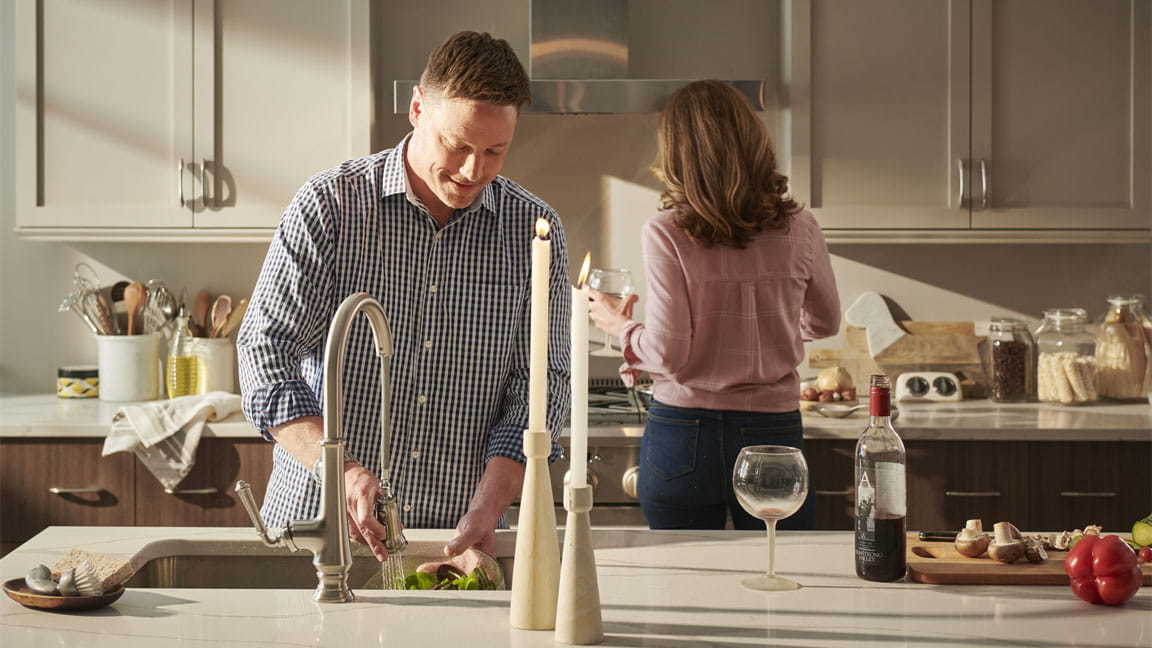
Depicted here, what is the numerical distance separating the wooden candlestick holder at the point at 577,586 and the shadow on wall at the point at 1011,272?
253 centimetres

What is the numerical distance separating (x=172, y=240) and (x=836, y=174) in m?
1.85

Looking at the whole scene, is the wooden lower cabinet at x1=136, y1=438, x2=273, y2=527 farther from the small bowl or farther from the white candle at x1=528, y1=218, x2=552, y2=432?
the white candle at x1=528, y1=218, x2=552, y2=432

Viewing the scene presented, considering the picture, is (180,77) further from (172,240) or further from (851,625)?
(851,625)

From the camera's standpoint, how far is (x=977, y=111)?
3.28 meters

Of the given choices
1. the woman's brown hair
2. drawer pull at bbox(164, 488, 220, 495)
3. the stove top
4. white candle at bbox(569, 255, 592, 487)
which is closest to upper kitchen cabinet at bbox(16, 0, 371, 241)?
drawer pull at bbox(164, 488, 220, 495)

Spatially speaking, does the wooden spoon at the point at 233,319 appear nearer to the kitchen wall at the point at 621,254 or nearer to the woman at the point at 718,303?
the kitchen wall at the point at 621,254

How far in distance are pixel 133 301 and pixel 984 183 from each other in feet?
8.06

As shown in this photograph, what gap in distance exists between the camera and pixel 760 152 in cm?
250

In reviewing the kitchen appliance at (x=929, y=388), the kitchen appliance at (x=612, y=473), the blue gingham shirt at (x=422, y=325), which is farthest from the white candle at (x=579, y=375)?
the kitchen appliance at (x=929, y=388)

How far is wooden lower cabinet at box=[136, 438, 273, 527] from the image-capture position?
10.1 ft

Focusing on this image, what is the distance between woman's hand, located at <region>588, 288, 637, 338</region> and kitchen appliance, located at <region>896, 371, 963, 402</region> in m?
0.88

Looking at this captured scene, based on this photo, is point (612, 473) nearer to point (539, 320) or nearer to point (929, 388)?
point (929, 388)

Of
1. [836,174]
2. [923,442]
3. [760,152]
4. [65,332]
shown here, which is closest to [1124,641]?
[760,152]

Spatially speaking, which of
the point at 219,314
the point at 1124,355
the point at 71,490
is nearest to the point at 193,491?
the point at 71,490
